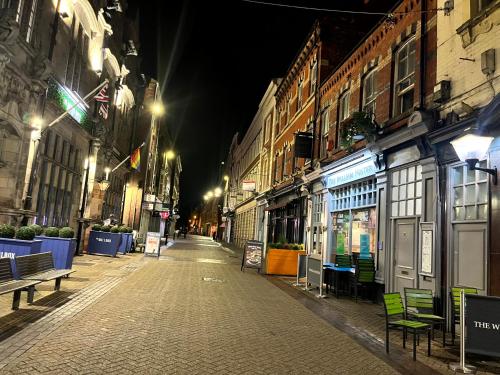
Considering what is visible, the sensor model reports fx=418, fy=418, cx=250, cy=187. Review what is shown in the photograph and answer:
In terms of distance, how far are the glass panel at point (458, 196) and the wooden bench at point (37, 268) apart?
871cm

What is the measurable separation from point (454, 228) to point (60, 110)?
14147 millimetres

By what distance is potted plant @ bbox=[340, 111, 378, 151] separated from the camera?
12.6 meters

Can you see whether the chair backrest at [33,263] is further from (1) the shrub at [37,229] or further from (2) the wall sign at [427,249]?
(2) the wall sign at [427,249]

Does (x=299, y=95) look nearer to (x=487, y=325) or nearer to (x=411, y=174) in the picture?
(x=411, y=174)

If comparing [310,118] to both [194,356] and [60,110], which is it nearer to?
[60,110]

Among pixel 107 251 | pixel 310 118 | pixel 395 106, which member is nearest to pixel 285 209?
pixel 310 118

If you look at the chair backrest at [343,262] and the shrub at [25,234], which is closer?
the shrub at [25,234]

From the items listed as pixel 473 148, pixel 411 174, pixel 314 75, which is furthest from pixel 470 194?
pixel 314 75

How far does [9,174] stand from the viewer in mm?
12938

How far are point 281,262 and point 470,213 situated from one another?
991 cm

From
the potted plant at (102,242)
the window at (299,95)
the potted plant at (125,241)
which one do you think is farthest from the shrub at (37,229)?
the window at (299,95)

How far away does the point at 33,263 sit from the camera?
28.1ft

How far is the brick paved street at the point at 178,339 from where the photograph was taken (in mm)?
5184

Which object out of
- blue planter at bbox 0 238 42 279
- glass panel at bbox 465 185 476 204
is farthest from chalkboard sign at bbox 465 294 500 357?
blue planter at bbox 0 238 42 279
